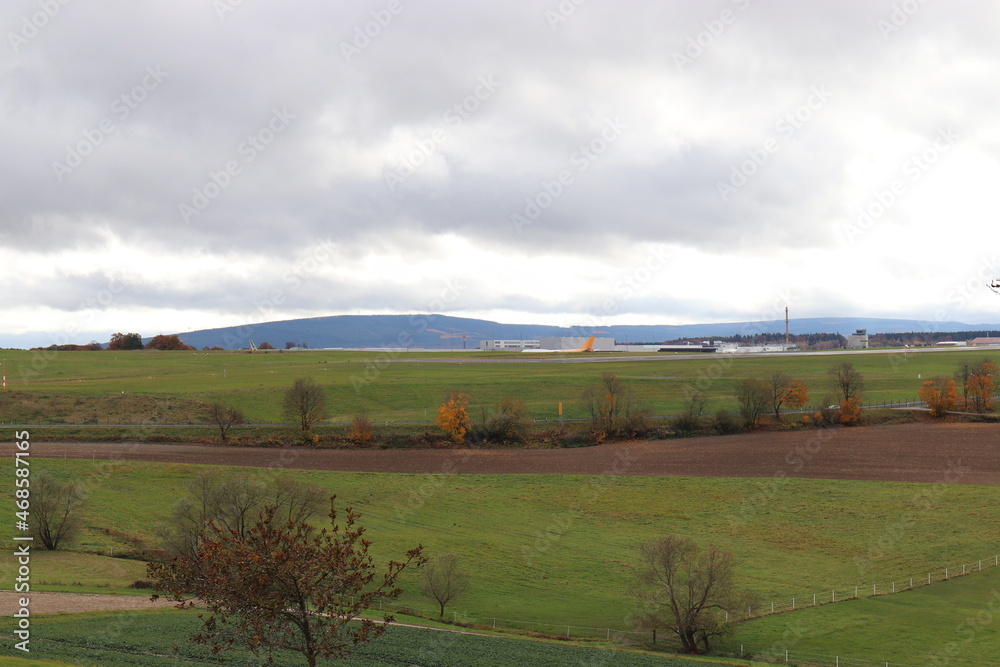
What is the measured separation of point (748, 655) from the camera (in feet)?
101

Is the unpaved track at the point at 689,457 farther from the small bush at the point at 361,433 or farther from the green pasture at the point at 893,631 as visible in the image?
the green pasture at the point at 893,631

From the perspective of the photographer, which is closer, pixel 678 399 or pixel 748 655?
pixel 748 655

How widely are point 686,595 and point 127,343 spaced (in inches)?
6857

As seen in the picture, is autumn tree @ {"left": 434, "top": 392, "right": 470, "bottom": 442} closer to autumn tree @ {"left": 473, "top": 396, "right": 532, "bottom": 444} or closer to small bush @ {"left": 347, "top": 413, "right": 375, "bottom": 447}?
autumn tree @ {"left": 473, "top": 396, "right": 532, "bottom": 444}

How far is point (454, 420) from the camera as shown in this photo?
79.4 meters

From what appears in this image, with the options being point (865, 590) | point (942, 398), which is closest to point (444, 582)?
point (865, 590)

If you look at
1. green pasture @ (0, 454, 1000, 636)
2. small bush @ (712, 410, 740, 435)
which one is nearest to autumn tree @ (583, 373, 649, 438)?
small bush @ (712, 410, 740, 435)

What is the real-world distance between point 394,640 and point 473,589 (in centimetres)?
1094

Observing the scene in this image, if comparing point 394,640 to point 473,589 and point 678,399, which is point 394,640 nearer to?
point 473,589

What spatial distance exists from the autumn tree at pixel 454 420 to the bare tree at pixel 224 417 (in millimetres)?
21541

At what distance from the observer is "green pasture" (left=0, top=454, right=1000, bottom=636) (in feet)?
121

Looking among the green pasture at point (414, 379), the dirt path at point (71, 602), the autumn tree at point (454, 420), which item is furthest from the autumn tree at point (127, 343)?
the dirt path at point (71, 602)

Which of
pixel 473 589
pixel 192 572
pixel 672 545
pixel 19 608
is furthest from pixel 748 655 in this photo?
pixel 19 608

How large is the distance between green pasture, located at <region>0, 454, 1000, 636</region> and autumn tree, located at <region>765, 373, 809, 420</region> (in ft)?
91.0
